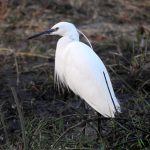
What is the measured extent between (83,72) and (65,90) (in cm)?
84

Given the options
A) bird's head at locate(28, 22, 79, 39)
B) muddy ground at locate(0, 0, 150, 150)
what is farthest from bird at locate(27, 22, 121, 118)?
muddy ground at locate(0, 0, 150, 150)

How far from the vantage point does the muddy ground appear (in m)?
4.18

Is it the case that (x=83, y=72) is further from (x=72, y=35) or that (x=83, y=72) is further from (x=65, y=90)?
(x=65, y=90)

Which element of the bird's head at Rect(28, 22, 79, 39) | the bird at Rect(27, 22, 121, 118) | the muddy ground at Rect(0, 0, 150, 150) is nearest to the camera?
the muddy ground at Rect(0, 0, 150, 150)

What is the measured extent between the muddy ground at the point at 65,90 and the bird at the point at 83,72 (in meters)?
0.16

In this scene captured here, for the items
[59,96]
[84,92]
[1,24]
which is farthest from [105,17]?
[84,92]

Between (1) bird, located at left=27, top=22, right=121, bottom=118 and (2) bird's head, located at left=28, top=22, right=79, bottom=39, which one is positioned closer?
(1) bird, located at left=27, top=22, right=121, bottom=118

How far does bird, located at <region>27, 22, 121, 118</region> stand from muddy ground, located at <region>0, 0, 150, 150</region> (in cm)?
16

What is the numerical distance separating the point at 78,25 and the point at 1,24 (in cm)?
99

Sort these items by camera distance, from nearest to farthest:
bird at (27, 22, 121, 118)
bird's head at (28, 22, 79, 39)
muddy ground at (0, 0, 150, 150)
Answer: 1. muddy ground at (0, 0, 150, 150)
2. bird at (27, 22, 121, 118)
3. bird's head at (28, 22, 79, 39)

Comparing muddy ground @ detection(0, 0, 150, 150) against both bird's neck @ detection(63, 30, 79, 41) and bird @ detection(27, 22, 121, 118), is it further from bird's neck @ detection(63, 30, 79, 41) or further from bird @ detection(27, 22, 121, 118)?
bird's neck @ detection(63, 30, 79, 41)

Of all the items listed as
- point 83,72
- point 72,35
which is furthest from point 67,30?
point 83,72

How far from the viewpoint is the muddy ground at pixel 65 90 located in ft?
13.7

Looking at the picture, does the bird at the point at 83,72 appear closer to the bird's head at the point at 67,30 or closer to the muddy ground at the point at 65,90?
the bird's head at the point at 67,30
